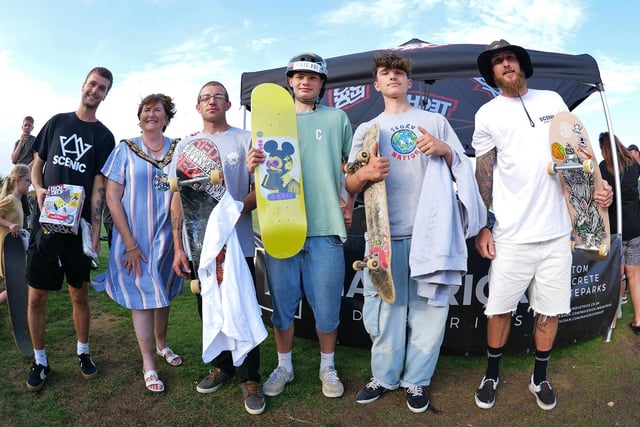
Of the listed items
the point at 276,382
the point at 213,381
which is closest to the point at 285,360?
the point at 276,382

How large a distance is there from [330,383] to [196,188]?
1.40 meters

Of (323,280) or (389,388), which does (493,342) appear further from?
(323,280)

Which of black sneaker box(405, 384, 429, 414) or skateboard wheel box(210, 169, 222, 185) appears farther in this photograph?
black sneaker box(405, 384, 429, 414)

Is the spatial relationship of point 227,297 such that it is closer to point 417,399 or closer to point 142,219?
point 142,219

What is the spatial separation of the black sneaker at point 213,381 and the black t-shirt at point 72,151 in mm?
1245

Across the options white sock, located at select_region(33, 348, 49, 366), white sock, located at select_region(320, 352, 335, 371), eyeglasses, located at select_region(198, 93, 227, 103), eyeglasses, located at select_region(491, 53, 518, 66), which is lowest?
white sock, located at select_region(33, 348, 49, 366)

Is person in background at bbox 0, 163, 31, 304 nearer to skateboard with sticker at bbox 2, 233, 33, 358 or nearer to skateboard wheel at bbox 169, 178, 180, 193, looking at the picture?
skateboard with sticker at bbox 2, 233, 33, 358

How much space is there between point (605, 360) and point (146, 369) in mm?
3224

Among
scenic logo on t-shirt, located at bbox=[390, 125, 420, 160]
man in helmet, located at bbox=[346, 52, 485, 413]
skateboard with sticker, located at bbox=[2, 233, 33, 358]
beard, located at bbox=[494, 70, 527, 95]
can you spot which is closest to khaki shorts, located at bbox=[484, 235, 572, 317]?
man in helmet, located at bbox=[346, 52, 485, 413]

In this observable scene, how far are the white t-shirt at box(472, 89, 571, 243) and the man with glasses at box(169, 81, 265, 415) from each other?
4.72ft

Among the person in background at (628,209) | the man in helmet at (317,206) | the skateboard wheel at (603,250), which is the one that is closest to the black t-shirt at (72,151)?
the man in helmet at (317,206)

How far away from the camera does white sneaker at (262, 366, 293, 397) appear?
2.51 metres

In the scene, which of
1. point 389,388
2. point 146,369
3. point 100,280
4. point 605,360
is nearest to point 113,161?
point 100,280

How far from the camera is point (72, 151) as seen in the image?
2588mm
